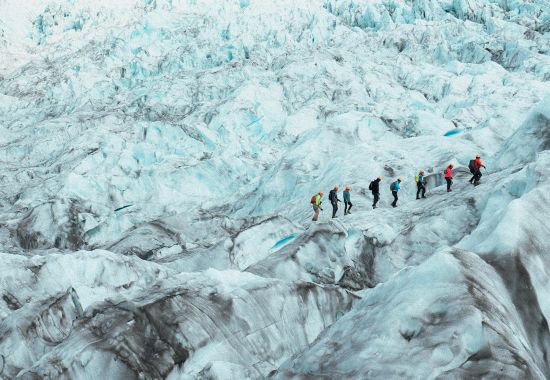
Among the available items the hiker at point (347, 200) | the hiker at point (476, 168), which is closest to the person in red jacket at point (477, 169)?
the hiker at point (476, 168)

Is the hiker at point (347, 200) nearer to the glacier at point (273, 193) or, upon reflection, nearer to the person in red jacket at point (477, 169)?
the glacier at point (273, 193)

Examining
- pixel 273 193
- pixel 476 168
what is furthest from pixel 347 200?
pixel 273 193

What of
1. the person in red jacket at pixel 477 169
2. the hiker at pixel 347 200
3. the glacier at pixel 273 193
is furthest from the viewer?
the hiker at pixel 347 200

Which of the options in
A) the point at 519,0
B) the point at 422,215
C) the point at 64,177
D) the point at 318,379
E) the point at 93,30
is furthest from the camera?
the point at 93,30

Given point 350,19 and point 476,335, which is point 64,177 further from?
point 350,19

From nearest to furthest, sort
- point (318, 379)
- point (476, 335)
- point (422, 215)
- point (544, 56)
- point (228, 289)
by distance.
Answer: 1. point (476, 335)
2. point (318, 379)
3. point (228, 289)
4. point (422, 215)
5. point (544, 56)

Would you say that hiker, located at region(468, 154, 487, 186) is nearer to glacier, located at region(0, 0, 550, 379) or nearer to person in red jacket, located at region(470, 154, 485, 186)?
person in red jacket, located at region(470, 154, 485, 186)

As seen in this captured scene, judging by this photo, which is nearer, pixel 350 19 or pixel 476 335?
pixel 476 335

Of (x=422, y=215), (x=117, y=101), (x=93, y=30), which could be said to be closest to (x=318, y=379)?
(x=422, y=215)

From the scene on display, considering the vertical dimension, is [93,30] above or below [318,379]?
below
